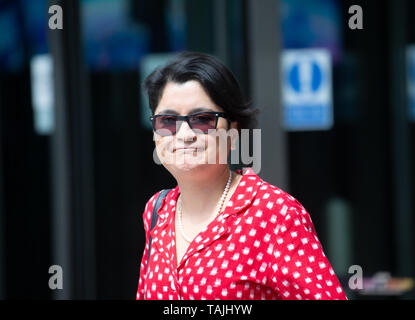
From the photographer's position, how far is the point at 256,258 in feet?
4.62

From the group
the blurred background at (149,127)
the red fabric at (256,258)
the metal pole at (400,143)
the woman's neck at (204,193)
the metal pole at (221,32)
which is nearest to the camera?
the red fabric at (256,258)

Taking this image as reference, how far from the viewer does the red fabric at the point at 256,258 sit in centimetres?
138

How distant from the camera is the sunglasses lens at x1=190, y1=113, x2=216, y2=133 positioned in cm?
144

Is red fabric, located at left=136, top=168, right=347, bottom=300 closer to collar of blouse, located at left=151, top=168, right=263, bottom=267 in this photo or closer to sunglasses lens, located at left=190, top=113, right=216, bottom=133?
collar of blouse, located at left=151, top=168, right=263, bottom=267

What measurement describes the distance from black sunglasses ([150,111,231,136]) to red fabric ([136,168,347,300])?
205 mm

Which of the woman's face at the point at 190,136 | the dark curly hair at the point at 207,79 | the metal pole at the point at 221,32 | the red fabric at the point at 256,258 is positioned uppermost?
the metal pole at the point at 221,32

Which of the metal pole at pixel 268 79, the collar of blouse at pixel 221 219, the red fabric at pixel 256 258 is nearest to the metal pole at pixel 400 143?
the metal pole at pixel 268 79

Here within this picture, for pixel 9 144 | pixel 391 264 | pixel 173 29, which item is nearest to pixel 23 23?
pixel 9 144

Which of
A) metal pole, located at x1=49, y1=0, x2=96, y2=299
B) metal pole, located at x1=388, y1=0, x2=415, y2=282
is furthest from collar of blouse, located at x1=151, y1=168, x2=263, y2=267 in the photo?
metal pole, located at x1=388, y1=0, x2=415, y2=282

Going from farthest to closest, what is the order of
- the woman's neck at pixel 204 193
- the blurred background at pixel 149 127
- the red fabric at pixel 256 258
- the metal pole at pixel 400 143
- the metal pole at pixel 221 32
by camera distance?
1. the metal pole at pixel 400 143
2. the blurred background at pixel 149 127
3. the metal pole at pixel 221 32
4. the woman's neck at pixel 204 193
5. the red fabric at pixel 256 258

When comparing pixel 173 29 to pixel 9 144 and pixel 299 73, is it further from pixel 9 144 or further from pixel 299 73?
pixel 9 144

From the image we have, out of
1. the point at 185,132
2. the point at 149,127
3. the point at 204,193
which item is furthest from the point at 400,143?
the point at 185,132

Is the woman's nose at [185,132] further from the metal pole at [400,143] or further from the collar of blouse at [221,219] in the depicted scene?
the metal pole at [400,143]
